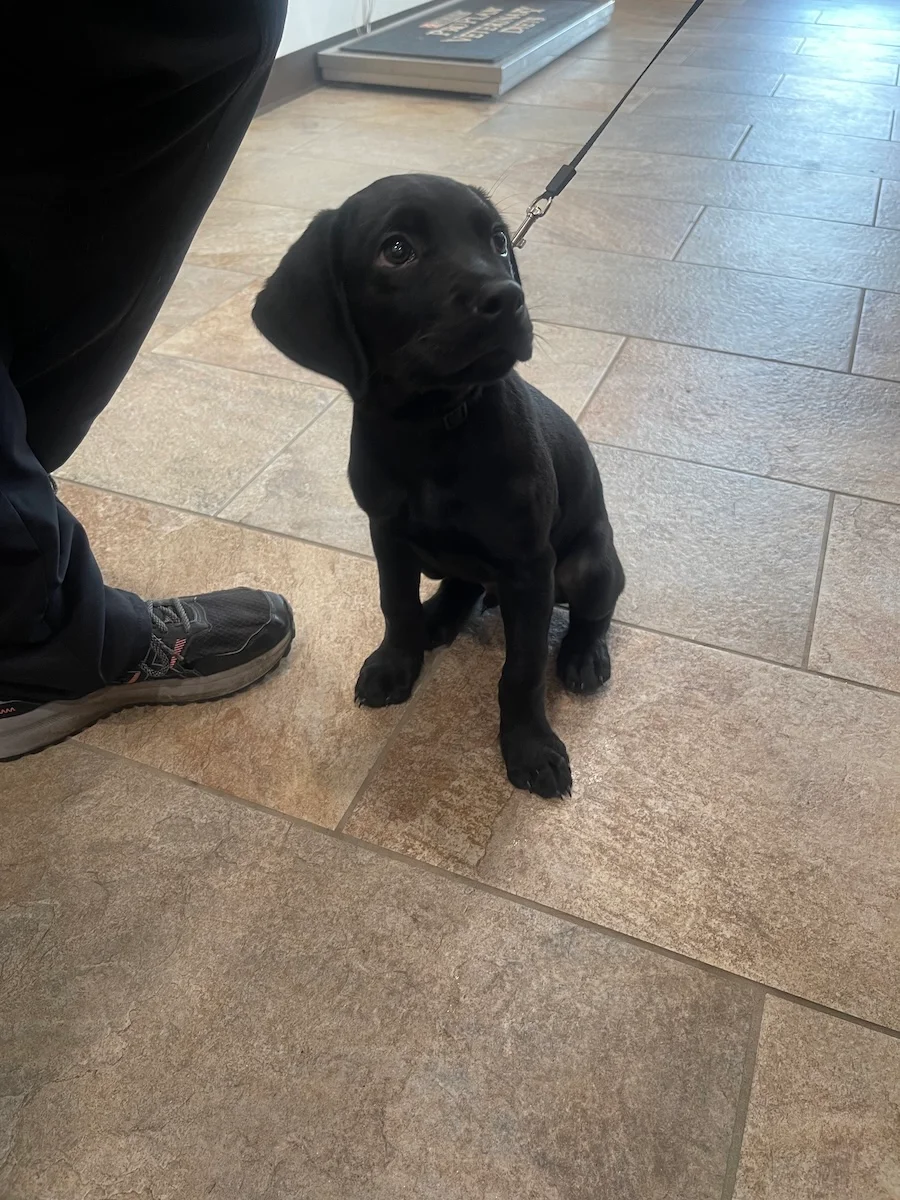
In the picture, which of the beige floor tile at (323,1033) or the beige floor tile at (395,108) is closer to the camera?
the beige floor tile at (323,1033)

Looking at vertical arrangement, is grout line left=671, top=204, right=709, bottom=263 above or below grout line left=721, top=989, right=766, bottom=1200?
above

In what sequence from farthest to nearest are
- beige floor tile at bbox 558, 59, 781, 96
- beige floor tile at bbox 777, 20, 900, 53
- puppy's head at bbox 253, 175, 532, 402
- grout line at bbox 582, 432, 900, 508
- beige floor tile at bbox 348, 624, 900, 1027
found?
1. beige floor tile at bbox 777, 20, 900, 53
2. beige floor tile at bbox 558, 59, 781, 96
3. grout line at bbox 582, 432, 900, 508
4. beige floor tile at bbox 348, 624, 900, 1027
5. puppy's head at bbox 253, 175, 532, 402

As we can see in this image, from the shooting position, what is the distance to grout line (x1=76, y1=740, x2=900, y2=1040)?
4.11 ft

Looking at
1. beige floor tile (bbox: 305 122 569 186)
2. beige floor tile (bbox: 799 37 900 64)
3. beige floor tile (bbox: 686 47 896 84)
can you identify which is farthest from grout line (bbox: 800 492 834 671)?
beige floor tile (bbox: 799 37 900 64)

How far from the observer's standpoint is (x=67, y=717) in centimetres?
163

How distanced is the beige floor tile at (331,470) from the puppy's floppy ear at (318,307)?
0.84 metres

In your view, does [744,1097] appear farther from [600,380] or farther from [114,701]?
[600,380]

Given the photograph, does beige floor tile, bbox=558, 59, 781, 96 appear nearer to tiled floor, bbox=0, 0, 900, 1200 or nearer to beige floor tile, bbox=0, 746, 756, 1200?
tiled floor, bbox=0, 0, 900, 1200

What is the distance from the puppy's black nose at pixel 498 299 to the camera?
112cm

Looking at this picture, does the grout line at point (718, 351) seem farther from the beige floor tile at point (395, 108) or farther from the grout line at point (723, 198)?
the beige floor tile at point (395, 108)

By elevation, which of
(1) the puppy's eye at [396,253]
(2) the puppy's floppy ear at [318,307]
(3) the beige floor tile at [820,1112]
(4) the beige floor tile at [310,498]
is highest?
(1) the puppy's eye at [396,253]

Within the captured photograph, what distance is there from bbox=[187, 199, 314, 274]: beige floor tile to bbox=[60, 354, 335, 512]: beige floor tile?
76 cm

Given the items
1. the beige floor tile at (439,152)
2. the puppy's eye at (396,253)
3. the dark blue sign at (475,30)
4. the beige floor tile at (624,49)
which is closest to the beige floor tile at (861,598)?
the puppy's eye at (396,253)

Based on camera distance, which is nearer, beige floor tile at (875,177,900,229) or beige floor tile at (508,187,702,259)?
beige floor tile at (508,187,702,259)
